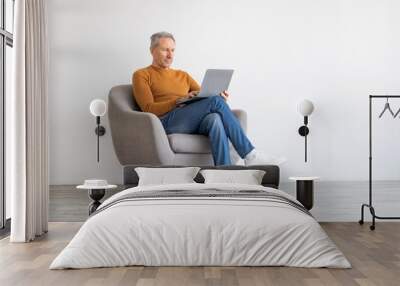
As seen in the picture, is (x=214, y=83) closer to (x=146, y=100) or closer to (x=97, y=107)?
(x=146, y=100)

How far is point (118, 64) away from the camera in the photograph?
7688mm

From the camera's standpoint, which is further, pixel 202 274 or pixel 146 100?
pixel 146 100

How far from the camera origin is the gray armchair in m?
5.57

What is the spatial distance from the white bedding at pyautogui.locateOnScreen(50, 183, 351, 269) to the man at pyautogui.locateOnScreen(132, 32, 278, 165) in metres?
2.10

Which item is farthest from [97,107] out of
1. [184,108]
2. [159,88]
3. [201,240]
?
[201,240]

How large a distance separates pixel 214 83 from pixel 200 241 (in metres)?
2.58

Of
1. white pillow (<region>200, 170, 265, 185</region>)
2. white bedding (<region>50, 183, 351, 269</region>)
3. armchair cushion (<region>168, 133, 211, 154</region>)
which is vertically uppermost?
armchair cushion (<region>168, 133, 211, 154</region>)

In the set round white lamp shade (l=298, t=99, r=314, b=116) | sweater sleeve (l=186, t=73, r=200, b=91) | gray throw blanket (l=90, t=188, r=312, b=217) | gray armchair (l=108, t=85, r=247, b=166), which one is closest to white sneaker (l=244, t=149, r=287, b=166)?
gray armchair (l=108, t=85, r=247, b=166)

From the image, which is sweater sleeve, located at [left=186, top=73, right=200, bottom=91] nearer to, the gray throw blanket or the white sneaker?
the white sneaker

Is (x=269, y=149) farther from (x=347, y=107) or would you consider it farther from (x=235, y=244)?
(x=235, y=244)

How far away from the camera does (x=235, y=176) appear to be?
15.8 feet

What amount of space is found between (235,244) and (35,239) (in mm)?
1696

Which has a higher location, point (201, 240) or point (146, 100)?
point (146, 100)

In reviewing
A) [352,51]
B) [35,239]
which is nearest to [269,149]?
[352,51]
